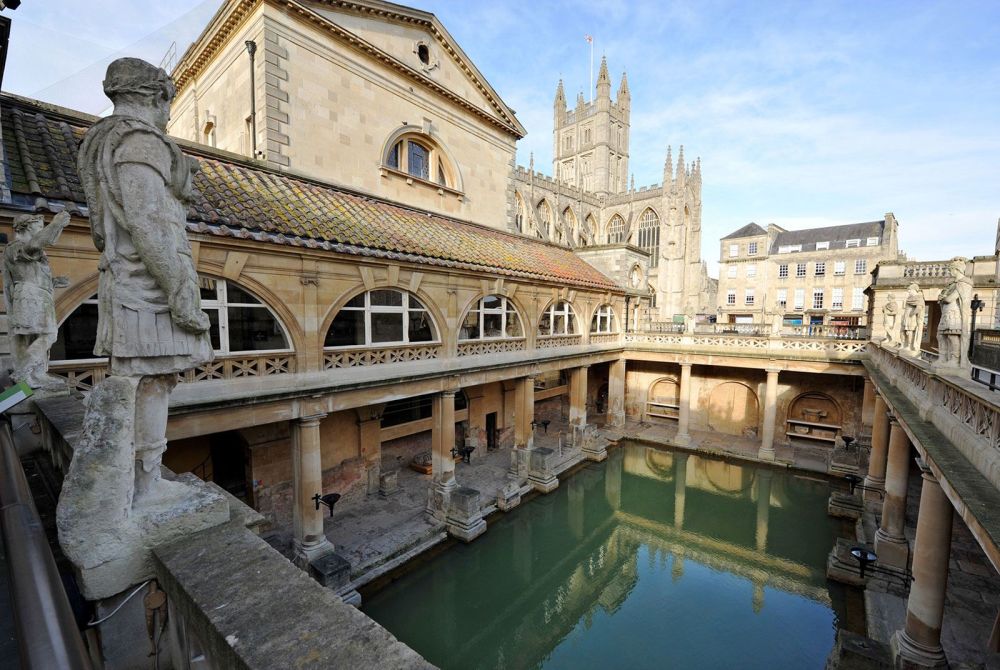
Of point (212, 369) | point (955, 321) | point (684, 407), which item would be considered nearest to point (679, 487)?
point (684, 407)

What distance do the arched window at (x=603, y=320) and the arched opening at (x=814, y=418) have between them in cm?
964

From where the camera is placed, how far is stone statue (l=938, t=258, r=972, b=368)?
20.1 feet

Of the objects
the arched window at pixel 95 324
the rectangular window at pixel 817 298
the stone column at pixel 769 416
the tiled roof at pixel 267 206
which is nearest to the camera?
the tiled roof at pixel 267 206

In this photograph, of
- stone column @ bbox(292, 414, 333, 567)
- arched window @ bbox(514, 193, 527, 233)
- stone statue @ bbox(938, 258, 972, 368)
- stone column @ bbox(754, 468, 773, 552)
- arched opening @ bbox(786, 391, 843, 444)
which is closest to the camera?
stone statue @ bbox(938, 258, 972, 368)

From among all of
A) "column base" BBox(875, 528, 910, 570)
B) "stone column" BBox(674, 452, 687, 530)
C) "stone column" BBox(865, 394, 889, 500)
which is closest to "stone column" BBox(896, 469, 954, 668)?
"column base" BBox(875, 528, 910, 570)

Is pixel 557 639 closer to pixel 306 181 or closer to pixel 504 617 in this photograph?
pixel 504 617

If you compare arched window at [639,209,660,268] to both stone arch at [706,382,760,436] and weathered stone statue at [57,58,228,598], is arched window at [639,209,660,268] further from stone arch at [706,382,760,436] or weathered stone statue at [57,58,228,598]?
weathered stone statue at [57,58,228,598]

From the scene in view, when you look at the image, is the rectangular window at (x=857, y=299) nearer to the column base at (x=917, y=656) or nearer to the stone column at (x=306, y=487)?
the column base at (x=917, y=656)

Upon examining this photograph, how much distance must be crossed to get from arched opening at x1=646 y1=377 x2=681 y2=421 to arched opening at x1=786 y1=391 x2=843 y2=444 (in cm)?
533

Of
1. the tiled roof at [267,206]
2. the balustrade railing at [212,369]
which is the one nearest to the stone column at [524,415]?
the tiled roof at [267,206]

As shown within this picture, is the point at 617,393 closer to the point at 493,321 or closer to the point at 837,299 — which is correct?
the point at 493,321

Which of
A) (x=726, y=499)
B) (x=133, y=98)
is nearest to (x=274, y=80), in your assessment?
(x=133, y=98)

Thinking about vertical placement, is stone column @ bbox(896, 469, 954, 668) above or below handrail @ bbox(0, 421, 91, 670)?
below

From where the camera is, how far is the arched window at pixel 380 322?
11578 millimetres
